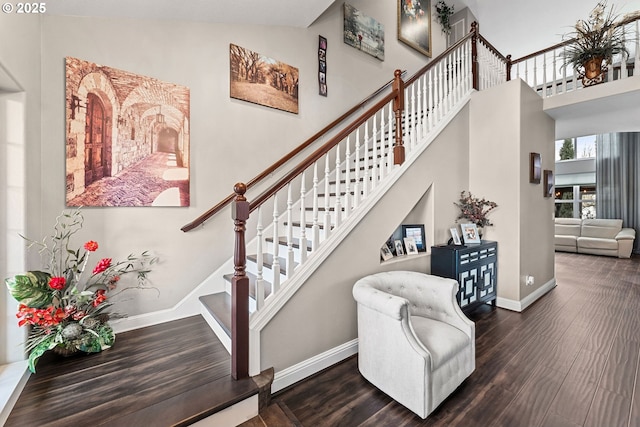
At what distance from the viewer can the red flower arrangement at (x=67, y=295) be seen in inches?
70.1

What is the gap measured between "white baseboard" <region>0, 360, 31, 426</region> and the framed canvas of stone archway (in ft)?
3.69

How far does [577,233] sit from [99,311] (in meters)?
10.1

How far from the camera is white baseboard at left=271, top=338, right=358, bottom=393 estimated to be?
1.94m

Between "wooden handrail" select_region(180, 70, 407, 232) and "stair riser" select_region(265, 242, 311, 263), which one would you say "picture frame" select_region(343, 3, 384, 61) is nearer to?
"wooden handrail" select_region(180, 70, 407, 232)

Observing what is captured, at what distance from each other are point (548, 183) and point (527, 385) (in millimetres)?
3213

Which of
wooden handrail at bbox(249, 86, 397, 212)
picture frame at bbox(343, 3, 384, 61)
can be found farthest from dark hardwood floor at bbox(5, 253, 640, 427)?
picture frame at bbox(343, 3, 384, 61)

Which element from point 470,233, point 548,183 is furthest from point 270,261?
point 548,183

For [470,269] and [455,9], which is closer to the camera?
[470,269]

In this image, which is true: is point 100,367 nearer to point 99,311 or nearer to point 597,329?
point 99,311

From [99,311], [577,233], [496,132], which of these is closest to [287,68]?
[496,132]

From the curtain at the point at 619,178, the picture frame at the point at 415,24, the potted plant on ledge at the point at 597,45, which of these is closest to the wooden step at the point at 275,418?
the potted plant on ledge at the point at 597,45

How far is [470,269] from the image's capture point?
3107 mm

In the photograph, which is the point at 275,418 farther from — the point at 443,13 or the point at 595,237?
the point at 595,237

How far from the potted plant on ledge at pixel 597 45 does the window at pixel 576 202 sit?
20.3ft
